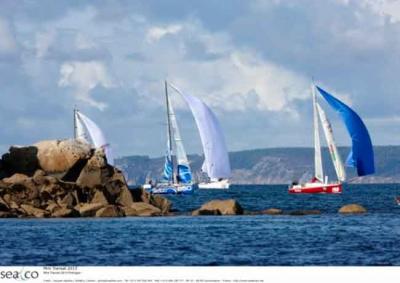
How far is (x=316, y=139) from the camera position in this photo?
134 m

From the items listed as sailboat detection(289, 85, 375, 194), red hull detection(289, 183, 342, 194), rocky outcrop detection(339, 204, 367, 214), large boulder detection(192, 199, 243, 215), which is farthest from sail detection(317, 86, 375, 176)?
large boulder detection(192, 199, 243, 215)

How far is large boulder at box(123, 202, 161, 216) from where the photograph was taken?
7112cm

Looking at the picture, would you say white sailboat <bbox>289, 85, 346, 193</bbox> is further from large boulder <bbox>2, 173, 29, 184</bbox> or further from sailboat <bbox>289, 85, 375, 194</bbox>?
large boulder <bbox>2, 173, 29, 184</bbox>

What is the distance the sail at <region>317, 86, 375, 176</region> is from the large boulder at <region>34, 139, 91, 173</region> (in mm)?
50024

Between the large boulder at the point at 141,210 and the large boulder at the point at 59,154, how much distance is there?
5589 millimetres

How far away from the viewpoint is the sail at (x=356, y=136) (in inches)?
4747

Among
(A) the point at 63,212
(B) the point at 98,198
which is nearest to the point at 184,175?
(B) the point at 98,198

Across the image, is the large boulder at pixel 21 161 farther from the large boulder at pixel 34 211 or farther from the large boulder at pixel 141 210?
the large boulder at pixel 141 210

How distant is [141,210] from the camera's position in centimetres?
7156

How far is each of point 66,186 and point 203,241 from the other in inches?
892

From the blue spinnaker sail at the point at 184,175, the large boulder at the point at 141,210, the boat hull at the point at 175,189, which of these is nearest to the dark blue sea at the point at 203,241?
the large boulder at the point at 141,210

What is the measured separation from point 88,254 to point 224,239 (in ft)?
33.1
